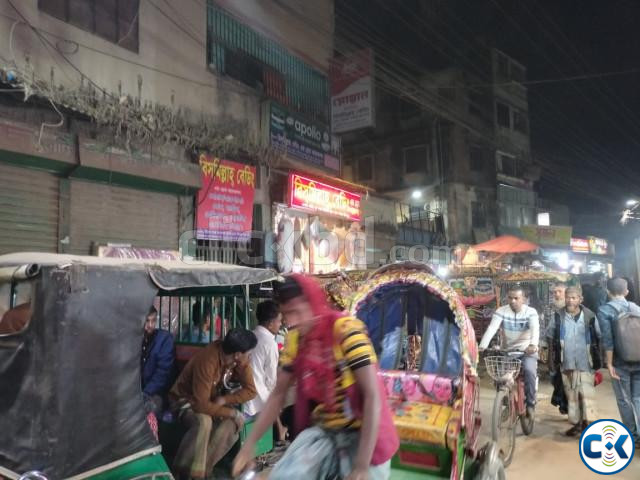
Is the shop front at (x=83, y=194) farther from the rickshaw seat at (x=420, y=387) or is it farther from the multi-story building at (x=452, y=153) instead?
the multi-story building at (x=452, y=153)

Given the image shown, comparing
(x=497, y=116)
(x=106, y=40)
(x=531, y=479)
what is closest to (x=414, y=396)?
(x=531, y=479)

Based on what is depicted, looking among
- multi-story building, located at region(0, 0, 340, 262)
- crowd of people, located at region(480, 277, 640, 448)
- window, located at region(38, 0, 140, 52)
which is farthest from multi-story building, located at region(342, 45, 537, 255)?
crowd of people, located at region(480, 277, 640, 448)

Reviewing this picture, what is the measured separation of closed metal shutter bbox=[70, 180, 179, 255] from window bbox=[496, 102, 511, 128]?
28343 mm

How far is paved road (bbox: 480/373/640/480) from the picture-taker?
5.56m

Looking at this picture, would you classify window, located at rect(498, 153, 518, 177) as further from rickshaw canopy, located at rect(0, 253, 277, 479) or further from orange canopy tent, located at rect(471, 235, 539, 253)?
rickshaw canopy, located at rect(0, 253, 277, 479)

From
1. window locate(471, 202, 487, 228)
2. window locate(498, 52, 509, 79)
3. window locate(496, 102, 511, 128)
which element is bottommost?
window locate(471, 202, 487, 228)

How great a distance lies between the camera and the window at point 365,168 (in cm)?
2989

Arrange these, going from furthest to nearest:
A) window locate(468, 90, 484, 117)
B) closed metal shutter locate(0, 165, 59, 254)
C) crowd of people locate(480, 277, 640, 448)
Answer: window locate(468, 90, 484, 117), closed metal shutter locate(0, 165, 59, 254), crowd of people locate(480, 277, 640, 448)

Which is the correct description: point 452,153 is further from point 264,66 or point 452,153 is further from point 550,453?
point 550,453

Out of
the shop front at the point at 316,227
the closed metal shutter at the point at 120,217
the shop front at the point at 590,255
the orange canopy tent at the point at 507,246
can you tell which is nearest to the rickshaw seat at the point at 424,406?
the closed metal shutter at the point at 120,217

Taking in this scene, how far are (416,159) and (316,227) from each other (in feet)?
55.4

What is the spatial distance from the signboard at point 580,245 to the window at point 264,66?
90.6 feet

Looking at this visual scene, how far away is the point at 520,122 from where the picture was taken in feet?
116

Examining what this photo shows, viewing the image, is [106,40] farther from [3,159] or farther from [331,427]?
[331,427]
